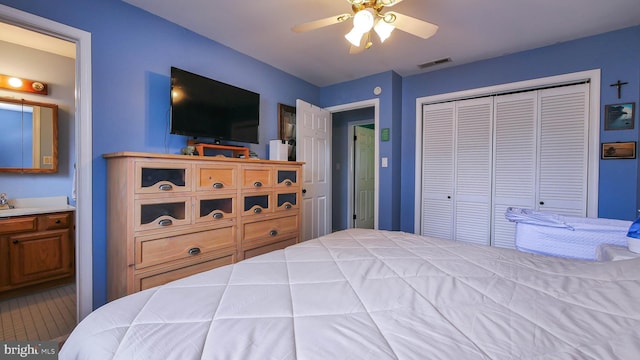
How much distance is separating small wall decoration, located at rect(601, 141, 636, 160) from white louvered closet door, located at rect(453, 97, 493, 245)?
926 mm

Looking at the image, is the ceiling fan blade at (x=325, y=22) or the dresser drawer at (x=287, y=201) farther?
the dresser drawer at (x=287, y=201)

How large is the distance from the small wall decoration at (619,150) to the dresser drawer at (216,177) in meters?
3.43

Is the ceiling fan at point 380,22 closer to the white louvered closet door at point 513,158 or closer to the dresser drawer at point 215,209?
the dresser drawer at point 215,209

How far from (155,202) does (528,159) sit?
358 cm

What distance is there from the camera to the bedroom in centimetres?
188

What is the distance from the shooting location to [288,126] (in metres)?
3.43

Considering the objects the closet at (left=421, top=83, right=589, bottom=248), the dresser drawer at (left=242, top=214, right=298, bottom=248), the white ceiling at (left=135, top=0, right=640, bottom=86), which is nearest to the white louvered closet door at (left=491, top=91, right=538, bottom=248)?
the closet at (left=421, top=83, right=589, bottom=248)

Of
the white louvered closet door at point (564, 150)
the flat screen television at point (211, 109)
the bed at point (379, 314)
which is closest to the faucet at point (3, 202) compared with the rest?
the flat screen television at point (211, 109)

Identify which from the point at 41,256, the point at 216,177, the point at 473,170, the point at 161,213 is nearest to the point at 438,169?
the point at 473,170

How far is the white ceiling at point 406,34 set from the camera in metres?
2.03

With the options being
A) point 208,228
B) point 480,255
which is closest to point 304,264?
point 480,255

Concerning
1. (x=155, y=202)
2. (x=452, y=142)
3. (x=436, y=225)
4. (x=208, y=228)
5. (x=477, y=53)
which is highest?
(x=477, y=53)

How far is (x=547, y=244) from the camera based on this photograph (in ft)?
6.26

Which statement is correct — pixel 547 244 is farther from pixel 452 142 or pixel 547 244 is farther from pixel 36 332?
pixel 36 332
